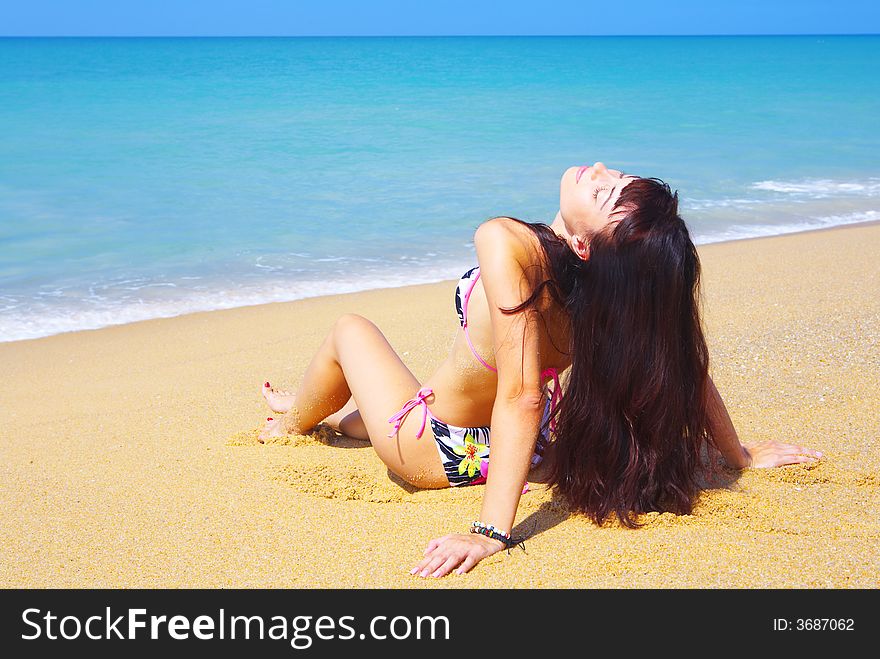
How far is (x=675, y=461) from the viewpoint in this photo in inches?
110

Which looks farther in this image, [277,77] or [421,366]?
[277,77]

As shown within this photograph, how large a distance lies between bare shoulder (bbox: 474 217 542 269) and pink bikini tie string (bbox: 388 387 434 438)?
656mm

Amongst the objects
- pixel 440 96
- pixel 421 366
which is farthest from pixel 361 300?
pixel 440 96

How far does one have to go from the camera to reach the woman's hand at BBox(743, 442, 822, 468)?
3.13 meters

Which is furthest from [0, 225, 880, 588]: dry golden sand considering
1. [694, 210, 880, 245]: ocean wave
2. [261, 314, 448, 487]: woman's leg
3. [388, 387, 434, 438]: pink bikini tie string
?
[694, 210, 880, 245]: ocean wave

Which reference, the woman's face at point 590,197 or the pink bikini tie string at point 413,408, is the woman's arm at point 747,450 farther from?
the pink bikini tie string at point 413,408

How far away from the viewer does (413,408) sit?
307 centimetres

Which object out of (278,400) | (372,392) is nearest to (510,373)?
(372,392)

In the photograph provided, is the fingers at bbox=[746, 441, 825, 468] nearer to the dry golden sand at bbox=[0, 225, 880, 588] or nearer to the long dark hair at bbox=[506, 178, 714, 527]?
the dry golden sand at bbox=[0, 225, 880, 588]

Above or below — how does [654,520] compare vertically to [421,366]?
below
